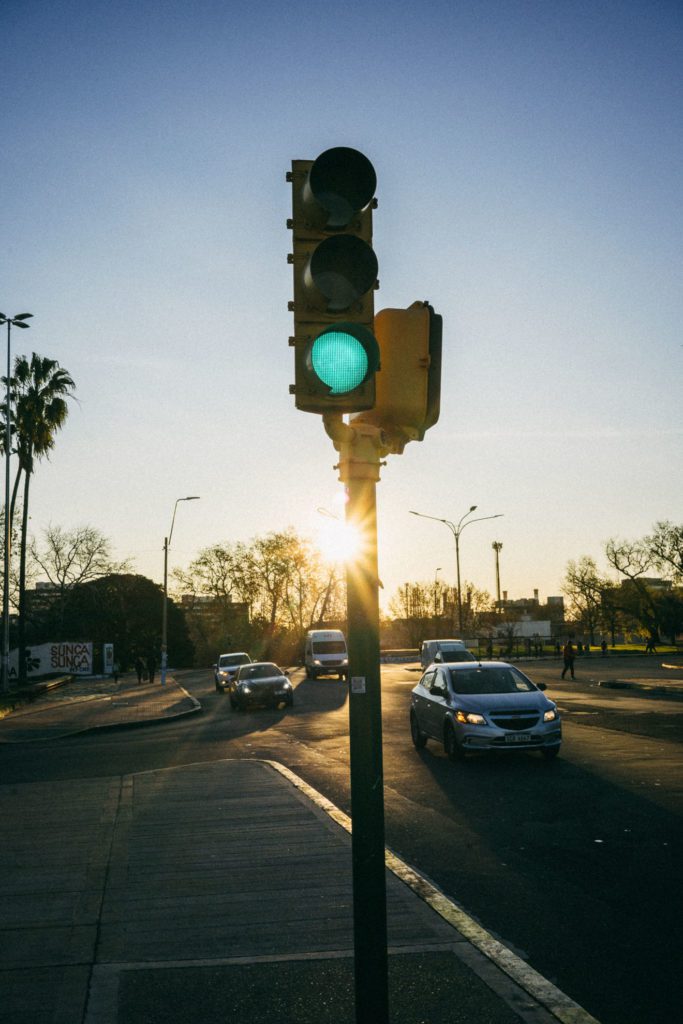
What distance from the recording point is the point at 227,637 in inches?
2923

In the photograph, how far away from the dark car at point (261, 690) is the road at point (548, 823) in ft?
21.6

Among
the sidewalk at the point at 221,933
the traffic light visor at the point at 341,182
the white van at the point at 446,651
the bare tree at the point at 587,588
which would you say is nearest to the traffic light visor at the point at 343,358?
the traffic light visor at the point at 341,182

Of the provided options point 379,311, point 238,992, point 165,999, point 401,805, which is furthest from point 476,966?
point 401,805

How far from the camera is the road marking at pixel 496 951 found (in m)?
4.21

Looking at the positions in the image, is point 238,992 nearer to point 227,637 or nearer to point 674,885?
point 674,885

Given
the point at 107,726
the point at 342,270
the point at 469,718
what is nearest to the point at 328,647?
the point at 107,726

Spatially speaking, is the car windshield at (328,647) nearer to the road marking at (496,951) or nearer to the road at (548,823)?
the road at (548,823)

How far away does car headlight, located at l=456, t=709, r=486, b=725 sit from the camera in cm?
1374

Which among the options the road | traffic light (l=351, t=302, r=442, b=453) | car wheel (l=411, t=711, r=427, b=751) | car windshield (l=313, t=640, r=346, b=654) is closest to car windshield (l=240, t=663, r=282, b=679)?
the road

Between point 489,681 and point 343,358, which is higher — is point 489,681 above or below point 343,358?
below

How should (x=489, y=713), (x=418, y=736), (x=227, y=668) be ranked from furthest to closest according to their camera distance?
(x=227, y=668), (x=418, y=736), (x=489, y=713)

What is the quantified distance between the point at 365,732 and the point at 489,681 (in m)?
12.0

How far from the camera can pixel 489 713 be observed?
1371cm

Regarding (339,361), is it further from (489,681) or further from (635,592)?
(635,592)
